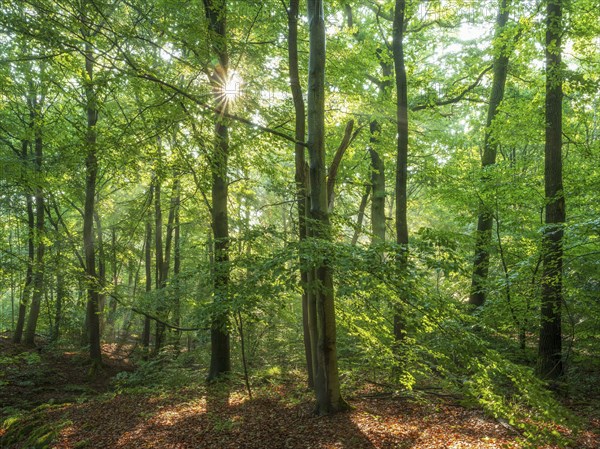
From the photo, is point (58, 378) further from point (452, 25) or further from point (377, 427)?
point (452, 25)

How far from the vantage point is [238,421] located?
6910mm

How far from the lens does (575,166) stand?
10.4m

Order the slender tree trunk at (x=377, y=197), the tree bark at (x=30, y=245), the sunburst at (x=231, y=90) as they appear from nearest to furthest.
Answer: the sunburst at (x=231, y=90), the tree bark at (x=30, y=245), the slender tree trunk at (x=377, y=197)

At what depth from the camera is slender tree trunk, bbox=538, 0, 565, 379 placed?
6.89 metres

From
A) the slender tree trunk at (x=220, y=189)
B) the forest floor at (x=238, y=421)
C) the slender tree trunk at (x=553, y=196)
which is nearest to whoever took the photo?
the slender tree trunk at (x=220, y=189)

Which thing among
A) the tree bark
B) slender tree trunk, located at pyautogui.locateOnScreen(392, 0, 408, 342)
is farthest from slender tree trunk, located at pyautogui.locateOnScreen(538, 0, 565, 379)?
the tree bark

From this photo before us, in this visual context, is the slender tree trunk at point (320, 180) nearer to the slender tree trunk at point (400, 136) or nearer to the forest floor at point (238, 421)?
the forest floor at point (238, 421)

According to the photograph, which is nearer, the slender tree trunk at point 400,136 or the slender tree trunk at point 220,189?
the slender tree trunk at point 220,189

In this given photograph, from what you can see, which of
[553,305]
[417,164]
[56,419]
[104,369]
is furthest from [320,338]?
[104,369]

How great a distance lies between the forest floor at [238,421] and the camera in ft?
17.9

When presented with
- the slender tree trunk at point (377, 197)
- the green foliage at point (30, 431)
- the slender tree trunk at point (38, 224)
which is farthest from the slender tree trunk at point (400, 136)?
the slender tree trunk at point (38, 224)

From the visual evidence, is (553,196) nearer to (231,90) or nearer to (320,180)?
(320,180)

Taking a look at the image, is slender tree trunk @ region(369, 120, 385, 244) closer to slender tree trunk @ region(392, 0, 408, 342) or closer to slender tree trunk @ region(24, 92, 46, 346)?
slender tree trunk @ region(392, 0, 408, 342)

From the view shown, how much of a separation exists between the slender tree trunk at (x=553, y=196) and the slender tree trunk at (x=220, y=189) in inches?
220
